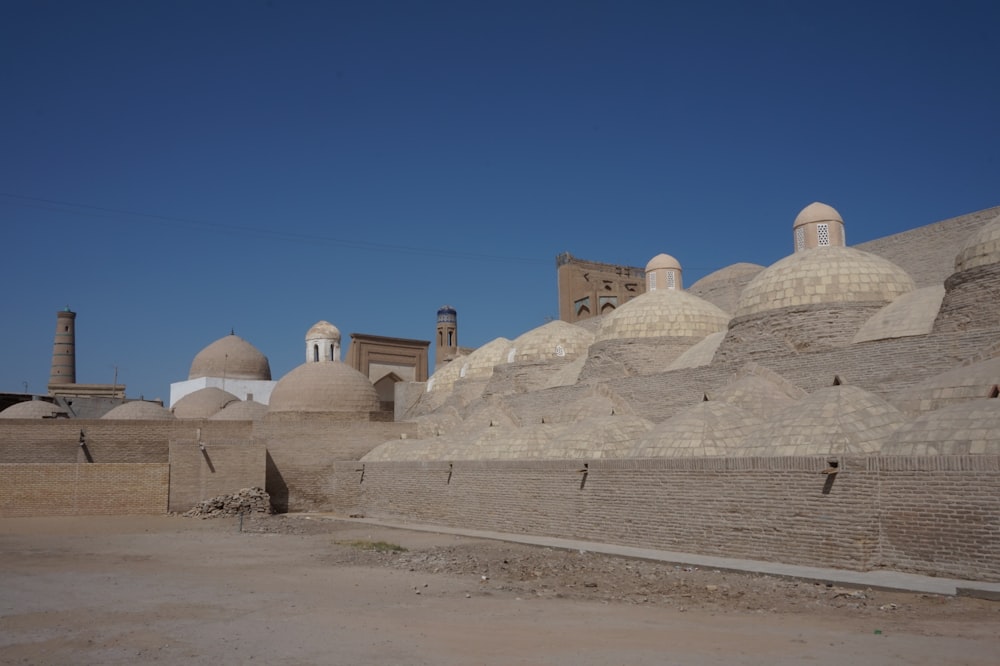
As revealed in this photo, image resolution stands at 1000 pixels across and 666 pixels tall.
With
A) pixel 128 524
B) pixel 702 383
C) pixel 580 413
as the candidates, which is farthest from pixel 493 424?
pixel 128 524

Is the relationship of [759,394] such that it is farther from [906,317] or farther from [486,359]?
[486,359]

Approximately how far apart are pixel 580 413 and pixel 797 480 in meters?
7.09

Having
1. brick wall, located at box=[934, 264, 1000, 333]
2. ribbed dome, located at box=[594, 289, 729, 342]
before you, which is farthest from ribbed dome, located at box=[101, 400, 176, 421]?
brick wall, located at box=[934, 264, 1000, 333]

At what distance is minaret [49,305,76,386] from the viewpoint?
3844 centimetres

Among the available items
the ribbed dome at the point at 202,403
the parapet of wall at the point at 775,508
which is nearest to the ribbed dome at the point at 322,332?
the ribbed dome at the point at 202,403

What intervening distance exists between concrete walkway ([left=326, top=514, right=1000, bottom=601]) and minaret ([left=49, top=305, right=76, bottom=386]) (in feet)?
106

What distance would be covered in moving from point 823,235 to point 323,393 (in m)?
13.1

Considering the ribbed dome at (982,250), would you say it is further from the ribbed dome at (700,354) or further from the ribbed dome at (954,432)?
the ribbed dome at (700,354)

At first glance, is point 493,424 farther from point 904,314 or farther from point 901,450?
point 901,450

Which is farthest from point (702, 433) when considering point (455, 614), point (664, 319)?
point (664, 319)

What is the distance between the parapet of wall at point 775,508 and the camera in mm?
7648

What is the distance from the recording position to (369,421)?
75.2ft

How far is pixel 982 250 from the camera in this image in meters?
12.0

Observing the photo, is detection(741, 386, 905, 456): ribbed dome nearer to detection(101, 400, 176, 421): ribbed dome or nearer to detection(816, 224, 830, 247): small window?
detection(816, 224, 830, 247): small window
